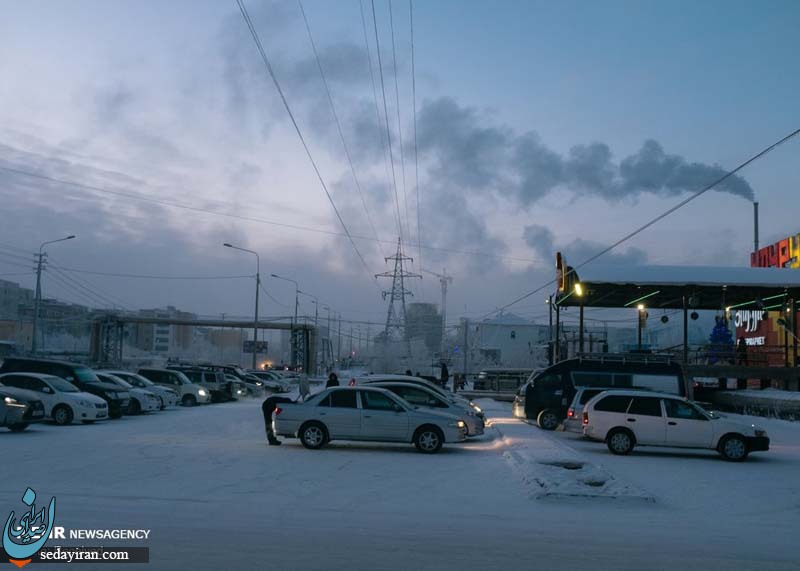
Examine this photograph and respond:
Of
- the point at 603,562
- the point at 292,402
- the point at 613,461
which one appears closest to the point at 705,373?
the point at 613,461

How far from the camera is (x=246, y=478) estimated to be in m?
12.9

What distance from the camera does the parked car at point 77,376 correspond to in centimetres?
2555

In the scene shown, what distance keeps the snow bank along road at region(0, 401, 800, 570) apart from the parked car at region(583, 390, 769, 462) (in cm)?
45

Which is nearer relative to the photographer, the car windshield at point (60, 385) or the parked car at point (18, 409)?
the parked car at point (18, 409)

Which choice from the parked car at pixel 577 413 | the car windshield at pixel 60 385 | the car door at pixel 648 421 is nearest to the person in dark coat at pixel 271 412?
the parked car at pixel 577 413

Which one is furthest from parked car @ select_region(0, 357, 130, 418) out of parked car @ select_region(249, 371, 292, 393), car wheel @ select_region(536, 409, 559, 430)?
parked car @ select_region(249, 371, 292, 393)

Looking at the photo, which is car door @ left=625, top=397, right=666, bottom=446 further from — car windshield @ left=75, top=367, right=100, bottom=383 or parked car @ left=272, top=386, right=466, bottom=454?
car windshield @ left=75, top=367, right=100, bottom=383

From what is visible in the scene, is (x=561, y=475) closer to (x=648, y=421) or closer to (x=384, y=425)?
(x=384, y=425)

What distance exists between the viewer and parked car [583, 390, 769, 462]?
17.6 m

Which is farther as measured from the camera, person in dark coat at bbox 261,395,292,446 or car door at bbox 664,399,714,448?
person in dark coat at bbox 261,395,292,446

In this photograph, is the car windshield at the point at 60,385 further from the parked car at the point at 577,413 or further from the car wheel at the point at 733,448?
the car wheel at the point at 733,448

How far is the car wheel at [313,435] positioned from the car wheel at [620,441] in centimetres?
667

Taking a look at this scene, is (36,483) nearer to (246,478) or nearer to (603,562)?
(246,478)

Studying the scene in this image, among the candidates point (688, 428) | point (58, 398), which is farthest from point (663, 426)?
point (58, 398)
